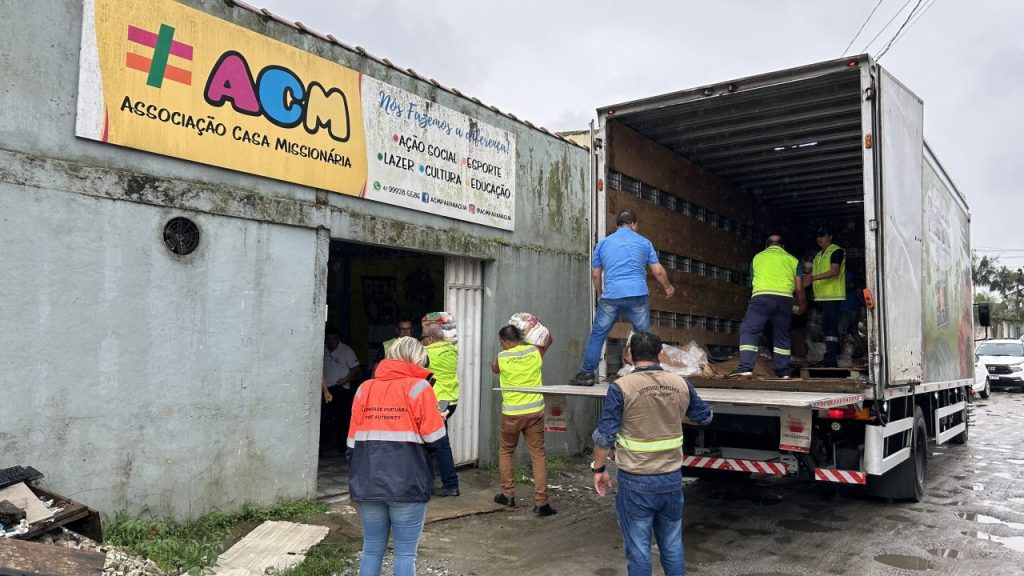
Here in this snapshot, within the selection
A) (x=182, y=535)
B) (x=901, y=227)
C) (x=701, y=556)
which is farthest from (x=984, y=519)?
(x=182, y=535)

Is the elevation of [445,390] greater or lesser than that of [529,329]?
lesser

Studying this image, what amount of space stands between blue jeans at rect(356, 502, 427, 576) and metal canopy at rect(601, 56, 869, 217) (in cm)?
422

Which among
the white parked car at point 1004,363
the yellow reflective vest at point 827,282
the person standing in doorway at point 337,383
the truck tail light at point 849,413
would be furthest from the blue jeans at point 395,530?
the white parked car at point 1004,363

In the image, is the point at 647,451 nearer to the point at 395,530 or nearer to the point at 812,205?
the point at 395,530

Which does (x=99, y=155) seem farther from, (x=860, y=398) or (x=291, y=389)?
(x=860, y=398)

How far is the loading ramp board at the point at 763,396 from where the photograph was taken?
4625mm

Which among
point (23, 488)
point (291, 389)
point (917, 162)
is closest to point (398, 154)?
point (291, 389)

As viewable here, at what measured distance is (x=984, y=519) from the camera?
248 inches

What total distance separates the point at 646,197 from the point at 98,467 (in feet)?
17.2

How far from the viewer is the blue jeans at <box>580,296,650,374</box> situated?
6.32 meters

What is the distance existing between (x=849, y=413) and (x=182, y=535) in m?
4.73

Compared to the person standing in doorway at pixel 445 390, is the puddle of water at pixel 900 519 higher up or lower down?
lower down

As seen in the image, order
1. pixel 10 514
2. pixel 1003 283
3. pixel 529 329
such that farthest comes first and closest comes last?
pixel 1003 283 → pixel 529 329 → pixel 10 514

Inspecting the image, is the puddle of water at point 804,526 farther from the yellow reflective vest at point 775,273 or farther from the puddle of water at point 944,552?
the yellow reflective vest at point 775,273
